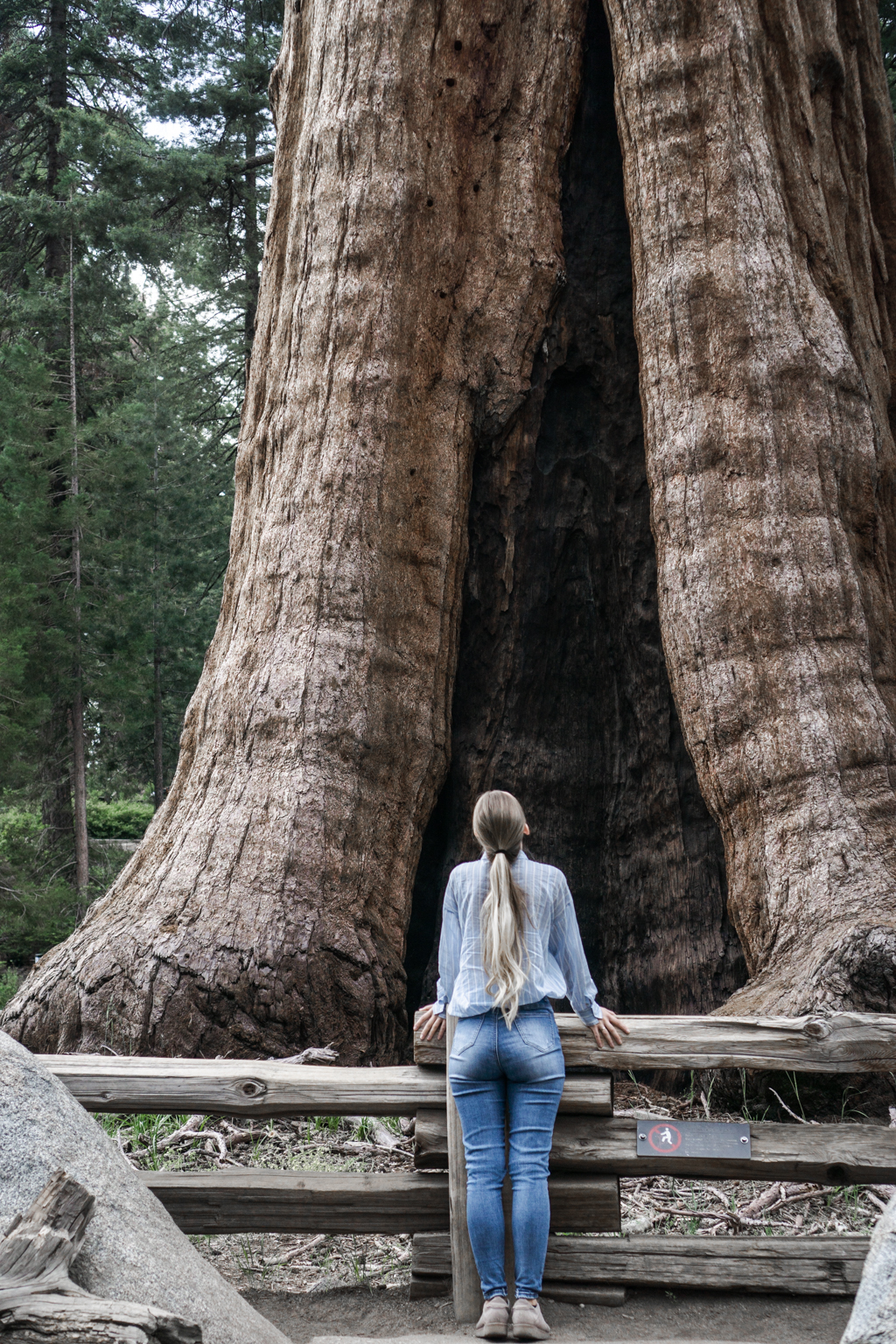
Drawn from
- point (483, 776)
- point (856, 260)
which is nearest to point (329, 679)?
point (483, 776)

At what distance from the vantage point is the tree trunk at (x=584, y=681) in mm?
5945

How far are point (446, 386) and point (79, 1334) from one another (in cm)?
481

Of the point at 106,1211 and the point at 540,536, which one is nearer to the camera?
the point at 106,1211

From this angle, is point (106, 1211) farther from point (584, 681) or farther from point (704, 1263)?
point (584, 681)

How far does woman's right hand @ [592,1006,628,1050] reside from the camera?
346cm

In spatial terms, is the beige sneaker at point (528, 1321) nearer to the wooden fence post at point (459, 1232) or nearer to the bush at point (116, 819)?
the wooden fence post at point (459, 1232)

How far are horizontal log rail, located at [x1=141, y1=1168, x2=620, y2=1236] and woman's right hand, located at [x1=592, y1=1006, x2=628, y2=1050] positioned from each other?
0.46 metres

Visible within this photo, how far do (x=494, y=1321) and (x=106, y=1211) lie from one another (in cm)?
114

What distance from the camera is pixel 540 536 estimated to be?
6223mm

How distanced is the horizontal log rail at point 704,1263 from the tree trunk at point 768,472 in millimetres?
815

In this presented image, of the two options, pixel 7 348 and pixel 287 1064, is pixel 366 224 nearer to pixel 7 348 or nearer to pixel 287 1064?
pixel 287 1064

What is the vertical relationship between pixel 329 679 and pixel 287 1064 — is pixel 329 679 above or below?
above

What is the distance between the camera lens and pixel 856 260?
680 centimetres

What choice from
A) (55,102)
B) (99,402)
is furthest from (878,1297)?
(55,102)
